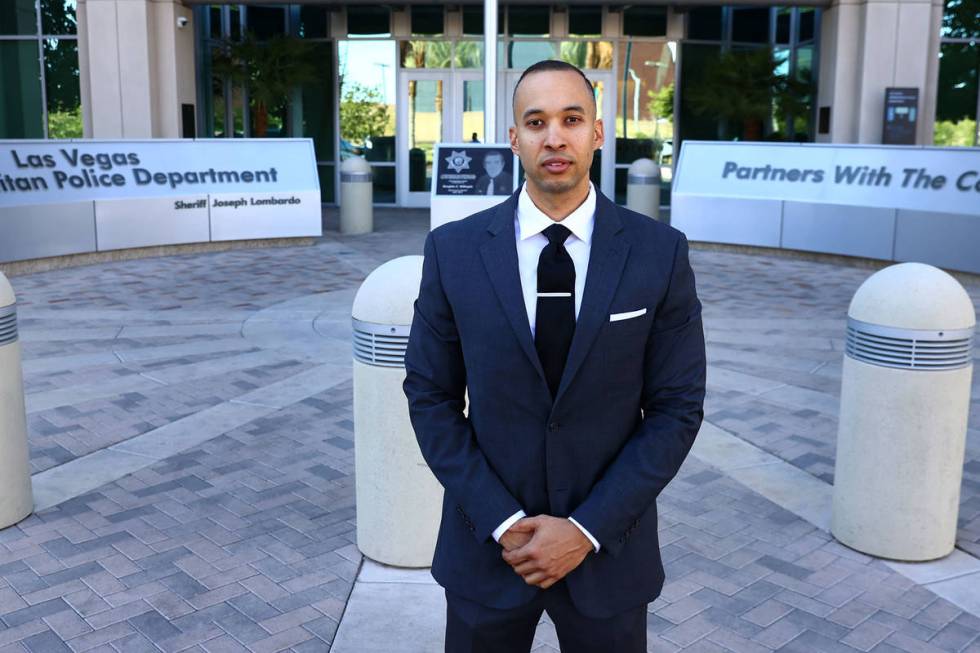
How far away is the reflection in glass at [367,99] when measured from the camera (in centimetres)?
2170

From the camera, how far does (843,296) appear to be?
1138 centimetres

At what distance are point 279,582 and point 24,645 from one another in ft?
3.32

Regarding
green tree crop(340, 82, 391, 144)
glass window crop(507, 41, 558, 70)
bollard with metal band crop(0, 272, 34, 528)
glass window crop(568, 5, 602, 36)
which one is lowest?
bollard with metal band crop(0, 272, 34, 528)

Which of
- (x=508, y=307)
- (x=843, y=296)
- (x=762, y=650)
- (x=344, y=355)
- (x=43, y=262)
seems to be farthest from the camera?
(x=43, y=262)

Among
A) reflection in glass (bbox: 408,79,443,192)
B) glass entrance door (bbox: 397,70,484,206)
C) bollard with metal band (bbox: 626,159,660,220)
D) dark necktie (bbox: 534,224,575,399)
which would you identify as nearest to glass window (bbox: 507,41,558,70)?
glass entrance door (bbox: 397,70,484,206)

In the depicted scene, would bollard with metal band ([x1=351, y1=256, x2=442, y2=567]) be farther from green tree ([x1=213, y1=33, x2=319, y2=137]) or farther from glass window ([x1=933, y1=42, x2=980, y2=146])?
glass window ([x1=933, y1=42, x2=980, y2=146])

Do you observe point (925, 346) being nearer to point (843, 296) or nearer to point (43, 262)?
point (843, 296)

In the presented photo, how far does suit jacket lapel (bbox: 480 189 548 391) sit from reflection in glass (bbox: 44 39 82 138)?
64.2 ft

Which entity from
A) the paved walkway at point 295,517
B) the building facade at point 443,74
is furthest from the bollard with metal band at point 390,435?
the building facade at point 443,74

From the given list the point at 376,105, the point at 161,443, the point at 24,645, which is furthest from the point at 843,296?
the point at 376,105

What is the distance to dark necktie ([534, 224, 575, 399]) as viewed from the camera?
2.27m

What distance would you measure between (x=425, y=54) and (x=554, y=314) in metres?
20.3

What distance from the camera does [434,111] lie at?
2177cm

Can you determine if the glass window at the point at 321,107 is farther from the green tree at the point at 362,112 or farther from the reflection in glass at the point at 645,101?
the reflection in glass at the point at 645,101
